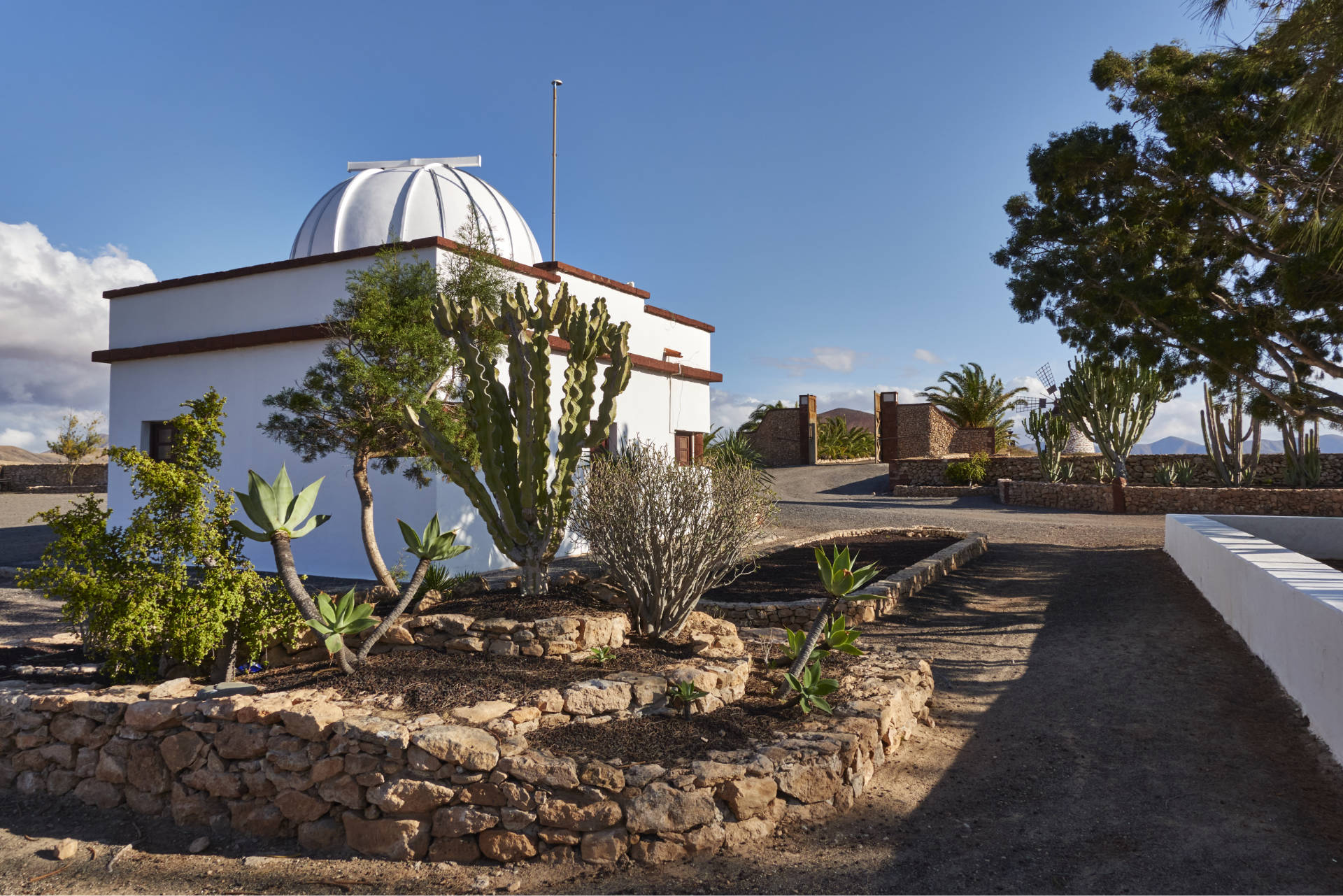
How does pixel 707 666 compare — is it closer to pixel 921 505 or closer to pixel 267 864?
pixel 267 864

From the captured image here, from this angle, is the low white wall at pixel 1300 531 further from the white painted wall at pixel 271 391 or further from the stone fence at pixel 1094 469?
the stone fence at pixel 1094 469

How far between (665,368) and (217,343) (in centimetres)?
651

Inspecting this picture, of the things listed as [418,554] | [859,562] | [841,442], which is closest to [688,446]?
[859,562]

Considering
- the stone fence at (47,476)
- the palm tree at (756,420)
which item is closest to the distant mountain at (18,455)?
the stone fence at (47,476)

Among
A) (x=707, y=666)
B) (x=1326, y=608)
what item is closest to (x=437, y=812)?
(x=707, y=666)

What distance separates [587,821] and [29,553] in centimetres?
1312

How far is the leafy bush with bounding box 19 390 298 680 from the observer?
457cm

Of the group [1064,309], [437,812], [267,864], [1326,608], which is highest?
[1064,309]

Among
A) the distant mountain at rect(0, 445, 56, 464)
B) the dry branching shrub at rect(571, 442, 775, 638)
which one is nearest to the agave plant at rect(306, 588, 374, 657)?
the dry branching shrub at rect(571, 442, 775, 638)

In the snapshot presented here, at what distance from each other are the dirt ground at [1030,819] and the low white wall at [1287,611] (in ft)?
0.59

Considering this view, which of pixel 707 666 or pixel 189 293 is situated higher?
pixel 189 293

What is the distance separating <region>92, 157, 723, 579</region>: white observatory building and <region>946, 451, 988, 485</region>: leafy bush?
11008mm

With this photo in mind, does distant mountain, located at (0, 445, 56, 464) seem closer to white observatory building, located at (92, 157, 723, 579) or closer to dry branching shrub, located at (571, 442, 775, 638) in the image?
white observatory building, located at (92, 157, 723, 579)

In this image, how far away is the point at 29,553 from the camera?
40.2 feet
